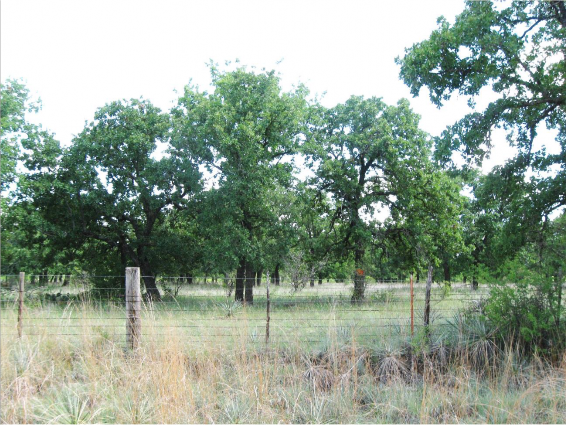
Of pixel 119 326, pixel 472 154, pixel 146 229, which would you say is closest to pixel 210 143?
pixel 146 229

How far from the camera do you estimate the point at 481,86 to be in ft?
42.3

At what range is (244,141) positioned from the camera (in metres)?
20.6

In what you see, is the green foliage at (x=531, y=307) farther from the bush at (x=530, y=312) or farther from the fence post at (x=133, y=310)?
the fence post at (x=133, y=310)

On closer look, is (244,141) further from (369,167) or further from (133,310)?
(133,310)

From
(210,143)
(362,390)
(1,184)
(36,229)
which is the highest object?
(210,143)

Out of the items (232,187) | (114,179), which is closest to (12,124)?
(114,179)

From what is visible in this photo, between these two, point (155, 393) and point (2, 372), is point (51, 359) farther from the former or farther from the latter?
point (155, 393)

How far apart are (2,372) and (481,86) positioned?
43.4 ft

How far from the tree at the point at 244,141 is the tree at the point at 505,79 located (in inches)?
348

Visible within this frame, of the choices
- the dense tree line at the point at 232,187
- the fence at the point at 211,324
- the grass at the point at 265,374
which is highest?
the dense tree line at the point at 232,187

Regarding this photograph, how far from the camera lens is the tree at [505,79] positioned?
489 inches

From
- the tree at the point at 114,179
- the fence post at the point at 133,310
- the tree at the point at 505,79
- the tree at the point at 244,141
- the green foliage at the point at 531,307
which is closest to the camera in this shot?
the fence post at the point at 133,310

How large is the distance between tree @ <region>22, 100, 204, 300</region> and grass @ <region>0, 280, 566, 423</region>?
1573 cm

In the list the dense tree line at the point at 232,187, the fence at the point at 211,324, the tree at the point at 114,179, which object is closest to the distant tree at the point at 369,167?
the dense tree line at the point at 232,187
